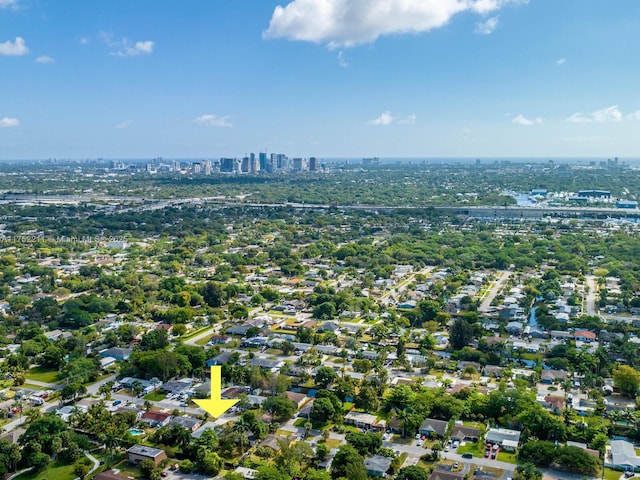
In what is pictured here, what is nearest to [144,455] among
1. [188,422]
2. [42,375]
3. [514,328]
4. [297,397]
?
[188,422]

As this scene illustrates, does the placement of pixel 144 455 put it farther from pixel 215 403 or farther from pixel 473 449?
pixel 473 449

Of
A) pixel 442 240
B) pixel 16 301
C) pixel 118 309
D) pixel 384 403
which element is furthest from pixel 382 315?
pixel 442 240

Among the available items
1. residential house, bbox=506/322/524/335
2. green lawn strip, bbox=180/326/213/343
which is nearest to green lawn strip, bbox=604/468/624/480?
residential house, bbox=506/322/524/335

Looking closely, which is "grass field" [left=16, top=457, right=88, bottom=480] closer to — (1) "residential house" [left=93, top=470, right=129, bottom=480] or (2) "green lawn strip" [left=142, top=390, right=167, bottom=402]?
(1) "residential house" [left=93, top=470, right=129, bottom=480]

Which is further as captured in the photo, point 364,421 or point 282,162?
point 282,162

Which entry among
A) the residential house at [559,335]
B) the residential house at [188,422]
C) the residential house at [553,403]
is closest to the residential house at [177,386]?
the residential house at [188,422]

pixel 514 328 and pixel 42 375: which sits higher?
pixel 514 328

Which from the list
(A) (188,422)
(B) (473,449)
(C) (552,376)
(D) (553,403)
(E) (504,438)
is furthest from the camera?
(C) (552,376)
